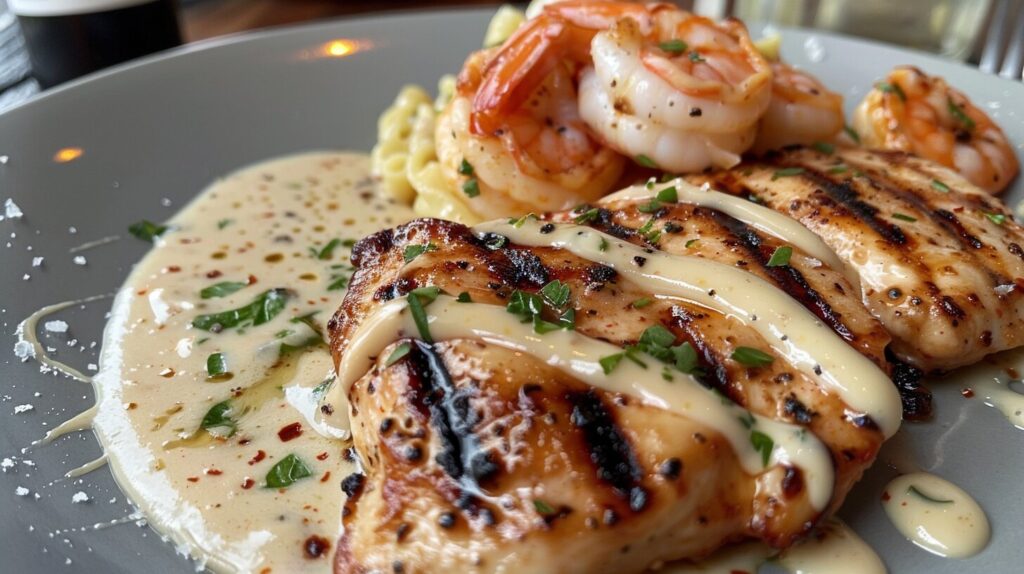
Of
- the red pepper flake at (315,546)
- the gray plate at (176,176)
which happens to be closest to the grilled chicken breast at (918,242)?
the gray plate at (176,176)

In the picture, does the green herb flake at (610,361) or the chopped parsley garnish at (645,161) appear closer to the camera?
the green herb flake at (610,361)

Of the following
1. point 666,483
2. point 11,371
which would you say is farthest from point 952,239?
point 11,371

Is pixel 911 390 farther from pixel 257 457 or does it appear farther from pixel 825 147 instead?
pixel 257 457

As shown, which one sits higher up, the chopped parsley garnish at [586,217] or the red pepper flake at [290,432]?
the chopped parsley garnish at [586,217]

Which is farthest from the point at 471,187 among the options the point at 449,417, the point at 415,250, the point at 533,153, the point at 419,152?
the point at 449,417

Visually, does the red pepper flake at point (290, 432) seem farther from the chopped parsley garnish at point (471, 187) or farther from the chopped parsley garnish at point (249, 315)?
the chopped parsley garnish at point (471, 187)

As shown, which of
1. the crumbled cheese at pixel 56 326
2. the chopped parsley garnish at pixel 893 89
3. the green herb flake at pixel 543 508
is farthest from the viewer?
the chopped parsley garnish at pixel 893 89

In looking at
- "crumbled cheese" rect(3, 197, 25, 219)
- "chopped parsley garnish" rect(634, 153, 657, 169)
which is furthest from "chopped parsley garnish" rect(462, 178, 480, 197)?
"crumbled cheese" rect(3, 197, 25, 219)
